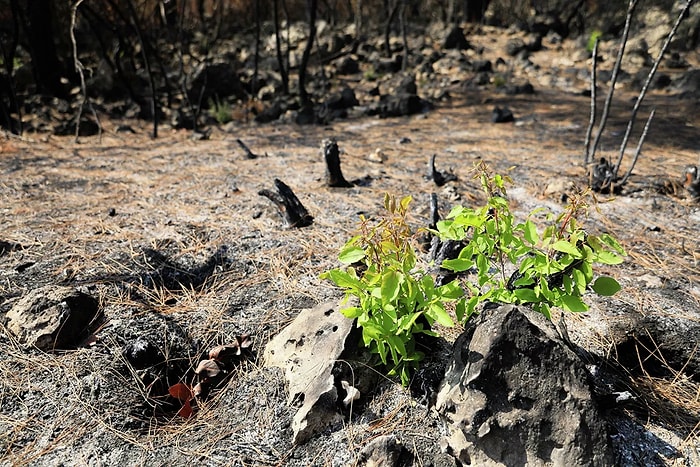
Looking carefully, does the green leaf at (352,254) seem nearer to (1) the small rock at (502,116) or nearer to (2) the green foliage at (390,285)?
(2) the green foliage at (390,285)

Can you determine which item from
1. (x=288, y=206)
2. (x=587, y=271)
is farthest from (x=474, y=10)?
(x=587, y=271)

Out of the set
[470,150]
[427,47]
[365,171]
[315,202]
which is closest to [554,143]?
[470,150]

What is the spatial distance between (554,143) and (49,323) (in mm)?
4800

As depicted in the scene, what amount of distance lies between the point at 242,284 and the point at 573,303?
170 centimetres

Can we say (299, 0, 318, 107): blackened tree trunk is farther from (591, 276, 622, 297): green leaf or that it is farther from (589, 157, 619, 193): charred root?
(591, 276, 622, 297): green leaf

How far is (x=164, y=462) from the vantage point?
1.69m

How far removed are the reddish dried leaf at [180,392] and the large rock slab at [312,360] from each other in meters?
0.38

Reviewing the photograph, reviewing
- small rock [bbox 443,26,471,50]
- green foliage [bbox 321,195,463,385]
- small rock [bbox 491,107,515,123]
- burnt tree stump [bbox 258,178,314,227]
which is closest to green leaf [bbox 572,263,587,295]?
green foliage [bbox 321,195,463,385]

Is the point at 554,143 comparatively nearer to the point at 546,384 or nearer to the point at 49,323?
the point at 546,384

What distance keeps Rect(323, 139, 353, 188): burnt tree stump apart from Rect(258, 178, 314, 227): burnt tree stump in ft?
2.17

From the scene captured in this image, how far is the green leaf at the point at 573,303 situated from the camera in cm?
145

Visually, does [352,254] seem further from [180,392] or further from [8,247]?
[8,247]

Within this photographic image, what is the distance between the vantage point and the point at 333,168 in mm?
3742

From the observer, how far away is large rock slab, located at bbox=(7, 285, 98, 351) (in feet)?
6.79
